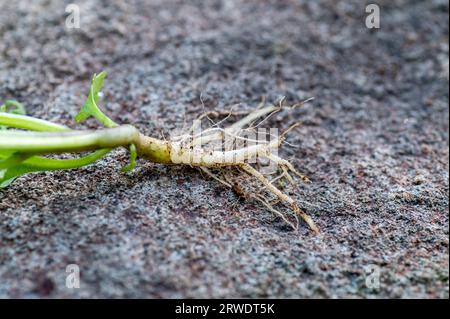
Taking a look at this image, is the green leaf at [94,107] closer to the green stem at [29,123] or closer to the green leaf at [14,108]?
the green stem at [29,123]

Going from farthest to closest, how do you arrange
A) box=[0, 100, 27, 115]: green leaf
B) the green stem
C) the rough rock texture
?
box=[0, 100, 27, 115]: green leaf → the green stem → the rough rock texture

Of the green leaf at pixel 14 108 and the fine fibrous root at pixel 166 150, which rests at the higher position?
the green leaf at pixel 14 108

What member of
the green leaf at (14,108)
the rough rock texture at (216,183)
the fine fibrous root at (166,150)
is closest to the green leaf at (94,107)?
the fine fibrous root at (166,150)

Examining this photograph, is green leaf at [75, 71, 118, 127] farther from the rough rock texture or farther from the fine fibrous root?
the rough rock texture

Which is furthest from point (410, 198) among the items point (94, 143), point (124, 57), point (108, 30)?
point (108, 30)

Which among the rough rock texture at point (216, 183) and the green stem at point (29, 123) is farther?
the green stem at point (29, 123)

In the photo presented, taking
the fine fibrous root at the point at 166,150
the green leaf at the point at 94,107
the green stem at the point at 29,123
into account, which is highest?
the green leaf at the point at 94,107

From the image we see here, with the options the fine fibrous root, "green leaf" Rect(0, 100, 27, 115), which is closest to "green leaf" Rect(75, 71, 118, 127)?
the fine fibrous root

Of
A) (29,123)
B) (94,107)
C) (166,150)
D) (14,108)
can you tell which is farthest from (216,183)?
(14,108)

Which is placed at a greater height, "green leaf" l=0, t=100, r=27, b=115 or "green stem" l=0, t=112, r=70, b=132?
"green leaf" l=0, t=100, r=27, b=115
